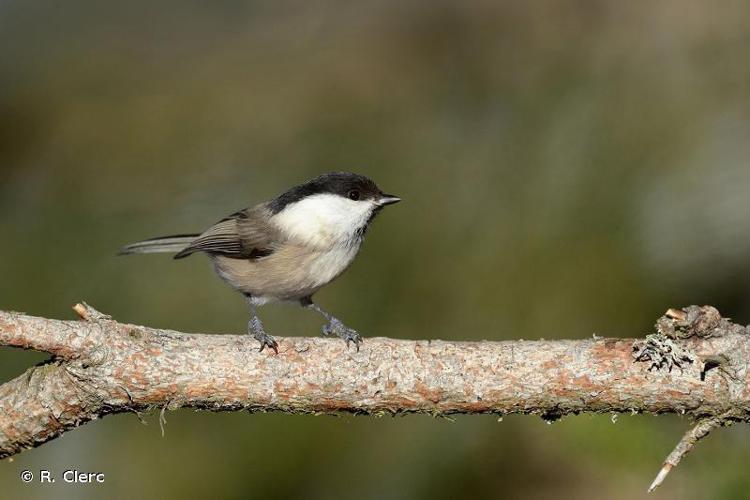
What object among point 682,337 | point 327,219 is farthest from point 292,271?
point 682,337

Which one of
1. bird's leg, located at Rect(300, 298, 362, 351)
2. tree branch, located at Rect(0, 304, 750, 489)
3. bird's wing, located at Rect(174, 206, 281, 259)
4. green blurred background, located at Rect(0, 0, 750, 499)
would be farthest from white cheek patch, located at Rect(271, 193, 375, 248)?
tree branch, located at Rect(0, 304, 750, 489)

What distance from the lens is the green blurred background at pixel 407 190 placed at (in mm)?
3035

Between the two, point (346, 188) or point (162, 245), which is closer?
point (346, 188)

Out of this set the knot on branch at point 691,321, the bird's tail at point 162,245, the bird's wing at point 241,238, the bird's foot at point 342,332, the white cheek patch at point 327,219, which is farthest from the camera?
the bird's tail at point 162,245

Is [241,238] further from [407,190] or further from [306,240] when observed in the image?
[407,190]

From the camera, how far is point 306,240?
3006 millimetres

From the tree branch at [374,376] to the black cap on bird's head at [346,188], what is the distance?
89 centimetres

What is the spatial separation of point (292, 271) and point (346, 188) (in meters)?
0.40

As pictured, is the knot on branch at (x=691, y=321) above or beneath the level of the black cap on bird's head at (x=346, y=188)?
beneath

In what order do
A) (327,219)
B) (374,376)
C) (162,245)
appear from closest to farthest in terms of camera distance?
1. (374,376)
2. (327,219)
3. (162,245)

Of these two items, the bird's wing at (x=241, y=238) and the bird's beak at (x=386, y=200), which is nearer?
the bird's beak at (x=386, y=200)

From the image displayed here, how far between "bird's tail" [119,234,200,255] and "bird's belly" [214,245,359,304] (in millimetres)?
313

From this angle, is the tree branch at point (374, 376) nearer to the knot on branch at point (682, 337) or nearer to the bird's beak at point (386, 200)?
the knot on branch at point (682, 337)

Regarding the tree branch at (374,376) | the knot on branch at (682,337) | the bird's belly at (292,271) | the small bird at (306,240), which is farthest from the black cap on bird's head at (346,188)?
the knot on branch at (682,337)
